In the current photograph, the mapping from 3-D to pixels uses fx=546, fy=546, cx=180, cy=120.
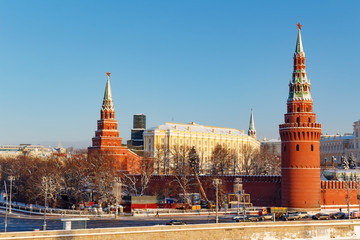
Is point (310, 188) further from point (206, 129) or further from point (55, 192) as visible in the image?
point (206, 129)

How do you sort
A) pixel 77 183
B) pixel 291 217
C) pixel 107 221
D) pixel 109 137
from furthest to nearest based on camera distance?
pixel 109 137, pixel 77 183, pixel 291 217, pixel 107 221

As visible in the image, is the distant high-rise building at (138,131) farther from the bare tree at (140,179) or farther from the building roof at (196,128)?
the bare tree at (140,179)

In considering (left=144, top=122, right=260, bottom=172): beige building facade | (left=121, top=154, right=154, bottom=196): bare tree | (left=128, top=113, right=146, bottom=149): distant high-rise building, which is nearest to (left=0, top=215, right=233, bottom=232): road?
(left=121, top=154, right=154, bottom=196): bare tree

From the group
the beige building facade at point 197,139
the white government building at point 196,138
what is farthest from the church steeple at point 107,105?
the white government building at point 196,138

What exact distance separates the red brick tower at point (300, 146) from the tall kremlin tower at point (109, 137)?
41652 millimetres

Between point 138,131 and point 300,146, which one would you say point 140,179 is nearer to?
point 300,146

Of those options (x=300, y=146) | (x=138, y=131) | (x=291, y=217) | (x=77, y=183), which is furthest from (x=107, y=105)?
(x=138, y=131)

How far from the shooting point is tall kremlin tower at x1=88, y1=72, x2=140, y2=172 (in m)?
111

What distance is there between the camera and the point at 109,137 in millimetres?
111625

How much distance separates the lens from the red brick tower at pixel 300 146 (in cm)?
7444

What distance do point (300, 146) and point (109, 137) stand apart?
47.7 metres

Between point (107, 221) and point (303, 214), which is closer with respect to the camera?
point (107, 221)

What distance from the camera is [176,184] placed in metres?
92.7

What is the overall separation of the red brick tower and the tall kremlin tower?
41652 mm
